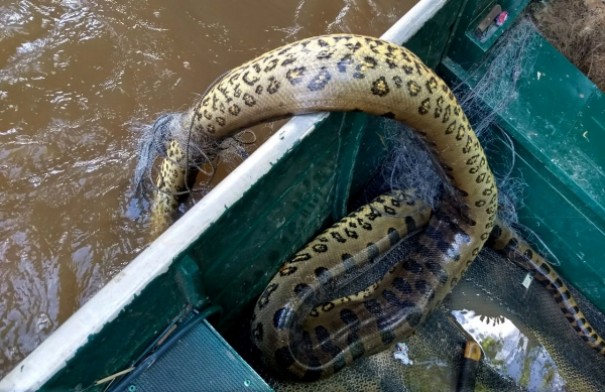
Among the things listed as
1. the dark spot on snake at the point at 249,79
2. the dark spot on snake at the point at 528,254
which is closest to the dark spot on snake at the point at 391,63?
the dark spot on snake at the point at 249,79

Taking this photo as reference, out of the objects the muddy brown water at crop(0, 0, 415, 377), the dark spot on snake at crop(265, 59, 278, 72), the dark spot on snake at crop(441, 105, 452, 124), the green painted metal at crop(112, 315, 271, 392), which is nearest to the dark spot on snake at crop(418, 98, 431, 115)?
the dark spot on snake at crop(441, 105, 452, 124)

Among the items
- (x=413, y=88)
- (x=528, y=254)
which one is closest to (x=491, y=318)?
(x=528, y=254)

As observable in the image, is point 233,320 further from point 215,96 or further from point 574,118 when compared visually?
point 574,118

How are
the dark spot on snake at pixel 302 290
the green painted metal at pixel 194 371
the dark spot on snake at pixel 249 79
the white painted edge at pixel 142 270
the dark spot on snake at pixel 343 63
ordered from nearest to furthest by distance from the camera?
the white painted edge at pixel 142 270
the green painted metal at pixel 194 371
the dark spot on snake at pixel 343 63
the dark spot on snake at pixel 249 79
the dark spot on snake at pixel 302 290

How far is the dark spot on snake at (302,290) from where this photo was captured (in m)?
2.97

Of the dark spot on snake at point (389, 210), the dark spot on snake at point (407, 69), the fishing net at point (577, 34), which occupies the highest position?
the fishing net at point (577, 34)

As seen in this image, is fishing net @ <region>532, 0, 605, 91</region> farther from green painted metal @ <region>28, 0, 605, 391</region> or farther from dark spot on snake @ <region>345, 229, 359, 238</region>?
dark spot on snake @ <region>345, 229, 359, 238</region>

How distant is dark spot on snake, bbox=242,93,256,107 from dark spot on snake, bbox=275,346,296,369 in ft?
4.04

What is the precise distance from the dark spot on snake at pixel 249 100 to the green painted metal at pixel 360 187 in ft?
1.18

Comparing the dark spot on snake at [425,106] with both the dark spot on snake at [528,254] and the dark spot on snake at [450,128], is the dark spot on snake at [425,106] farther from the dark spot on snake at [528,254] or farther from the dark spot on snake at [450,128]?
the dark spot on snake at [528,254]

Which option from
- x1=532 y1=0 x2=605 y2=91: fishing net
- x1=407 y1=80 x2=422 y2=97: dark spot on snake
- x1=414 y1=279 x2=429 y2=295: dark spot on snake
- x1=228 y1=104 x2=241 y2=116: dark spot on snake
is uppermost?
x1=532 y1=0 x2=605 y2=91: fishing net

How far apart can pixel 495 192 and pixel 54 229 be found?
2.77 metres

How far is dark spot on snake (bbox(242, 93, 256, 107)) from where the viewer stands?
8.31 feet

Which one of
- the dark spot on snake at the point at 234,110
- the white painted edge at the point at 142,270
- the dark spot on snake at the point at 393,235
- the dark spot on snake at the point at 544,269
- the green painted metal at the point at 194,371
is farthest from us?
the dark spot on snake at the point at 544,269
